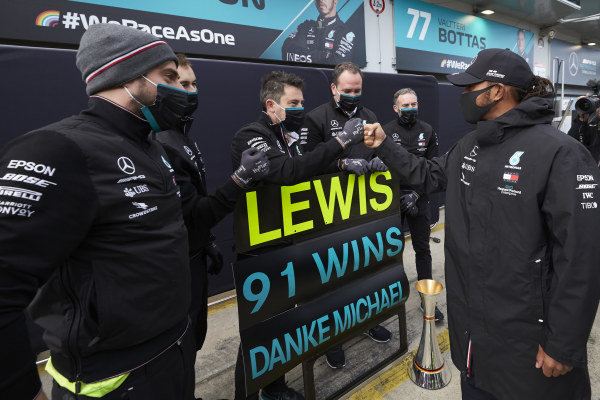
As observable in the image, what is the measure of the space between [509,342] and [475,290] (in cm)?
23

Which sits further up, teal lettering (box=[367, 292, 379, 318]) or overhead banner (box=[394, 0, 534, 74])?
overhead banner (box=[394, 0, 534, 74])

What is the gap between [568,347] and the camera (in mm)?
1220

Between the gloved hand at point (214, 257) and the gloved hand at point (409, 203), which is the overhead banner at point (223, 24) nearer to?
the gloved hand at point (214, 257)

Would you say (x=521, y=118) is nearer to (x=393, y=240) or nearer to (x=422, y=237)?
(x=393, y=240)

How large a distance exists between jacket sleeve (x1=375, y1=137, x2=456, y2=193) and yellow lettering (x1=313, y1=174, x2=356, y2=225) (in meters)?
0.33

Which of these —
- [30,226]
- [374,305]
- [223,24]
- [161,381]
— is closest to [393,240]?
[374,305]

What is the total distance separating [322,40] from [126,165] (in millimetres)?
5750

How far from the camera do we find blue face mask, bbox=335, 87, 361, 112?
2877 mm

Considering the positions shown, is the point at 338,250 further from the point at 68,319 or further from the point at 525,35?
the point at 525,35

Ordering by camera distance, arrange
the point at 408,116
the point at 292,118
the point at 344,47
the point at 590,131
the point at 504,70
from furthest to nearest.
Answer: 1. the point at 344,47
2. the point at 590,131
3. the point at 408,116
4. the point at 292,118
5. the point at 504,70

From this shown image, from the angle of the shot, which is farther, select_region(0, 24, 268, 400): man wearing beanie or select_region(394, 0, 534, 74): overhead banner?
select_region(394, 0, 534, 74): overhead banner

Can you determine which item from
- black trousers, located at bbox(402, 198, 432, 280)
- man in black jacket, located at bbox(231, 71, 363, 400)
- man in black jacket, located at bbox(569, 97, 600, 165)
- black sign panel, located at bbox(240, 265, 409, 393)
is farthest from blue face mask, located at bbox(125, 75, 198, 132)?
man in black jacket, located at bbox(569, 97, 600, 165)

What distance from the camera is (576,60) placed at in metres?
12.9

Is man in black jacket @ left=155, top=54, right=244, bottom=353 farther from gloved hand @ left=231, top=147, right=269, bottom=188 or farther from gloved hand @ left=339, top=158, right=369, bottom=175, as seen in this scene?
gloved hand @ left=339, top=158, right=369, bottom=175
